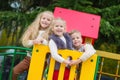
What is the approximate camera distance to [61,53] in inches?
176

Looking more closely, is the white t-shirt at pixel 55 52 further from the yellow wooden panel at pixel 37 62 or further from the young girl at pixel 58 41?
the yellow wooden panel at pixel 37 62

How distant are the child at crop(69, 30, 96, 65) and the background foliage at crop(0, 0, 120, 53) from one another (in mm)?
1659

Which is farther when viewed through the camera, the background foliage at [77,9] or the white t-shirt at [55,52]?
the background foliage at [77,9]

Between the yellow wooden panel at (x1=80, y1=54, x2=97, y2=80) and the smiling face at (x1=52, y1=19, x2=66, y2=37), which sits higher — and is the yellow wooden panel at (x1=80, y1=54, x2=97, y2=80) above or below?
below

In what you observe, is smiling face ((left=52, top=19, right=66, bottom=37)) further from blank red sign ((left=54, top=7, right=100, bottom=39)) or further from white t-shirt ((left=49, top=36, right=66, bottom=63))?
blank red sign ((left=54, top=7, right=100, bottom=39))

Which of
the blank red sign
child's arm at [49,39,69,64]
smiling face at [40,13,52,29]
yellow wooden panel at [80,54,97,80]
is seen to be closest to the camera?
child's arm at [49,39,69,64]

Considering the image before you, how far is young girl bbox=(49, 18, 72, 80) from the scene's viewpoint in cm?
438

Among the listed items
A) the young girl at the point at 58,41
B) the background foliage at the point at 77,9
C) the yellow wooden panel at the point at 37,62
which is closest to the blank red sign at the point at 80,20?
the background foliage at the point at 77,9

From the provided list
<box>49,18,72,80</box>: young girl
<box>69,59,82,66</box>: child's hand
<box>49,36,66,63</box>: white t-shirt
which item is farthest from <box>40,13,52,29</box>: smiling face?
<box>69,59,82,66</box>: child's hand

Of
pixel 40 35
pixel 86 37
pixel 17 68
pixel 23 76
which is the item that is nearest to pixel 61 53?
pixel 40 35

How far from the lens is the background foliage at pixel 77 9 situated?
651cm

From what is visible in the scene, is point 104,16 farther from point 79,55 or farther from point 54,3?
point 79,55

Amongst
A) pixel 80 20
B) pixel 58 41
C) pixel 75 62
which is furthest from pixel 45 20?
pixel 80 20

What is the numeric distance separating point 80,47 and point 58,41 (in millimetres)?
478
